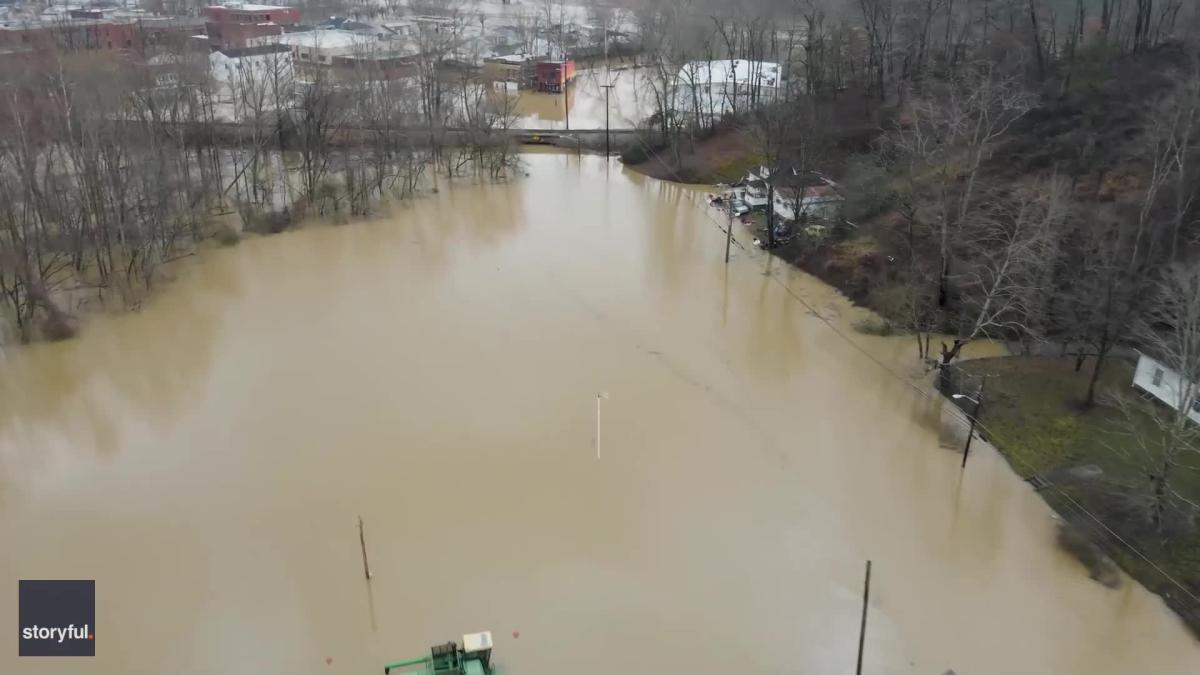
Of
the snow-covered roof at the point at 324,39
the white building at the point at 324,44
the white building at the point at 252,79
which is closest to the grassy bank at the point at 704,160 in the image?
the white building at the point at 252,79

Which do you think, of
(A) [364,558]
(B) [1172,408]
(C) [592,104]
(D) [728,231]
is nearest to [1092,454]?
(B) [1172,408]

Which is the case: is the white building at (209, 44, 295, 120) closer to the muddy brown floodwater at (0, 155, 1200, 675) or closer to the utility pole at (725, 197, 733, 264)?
the muddy brown floodwater at (0, 155, 1200, 675)

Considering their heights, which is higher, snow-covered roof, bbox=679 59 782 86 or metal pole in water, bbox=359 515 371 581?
snow-covered roof, bbox=679 59 782 86

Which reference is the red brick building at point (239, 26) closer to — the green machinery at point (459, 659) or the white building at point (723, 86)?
the white building at point (723, 86)

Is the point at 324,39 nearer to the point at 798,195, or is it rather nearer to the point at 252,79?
the point at 252,79

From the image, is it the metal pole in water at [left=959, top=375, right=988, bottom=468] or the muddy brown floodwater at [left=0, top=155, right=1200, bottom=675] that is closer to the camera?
the muddy brown floodwater at [left=0, top=155, right=1200, bottom=675]

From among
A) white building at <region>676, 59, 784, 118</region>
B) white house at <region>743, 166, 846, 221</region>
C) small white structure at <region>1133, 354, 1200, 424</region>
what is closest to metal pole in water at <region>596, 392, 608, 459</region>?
small white structure at <region>1133, 354, 1200, 424</region>
